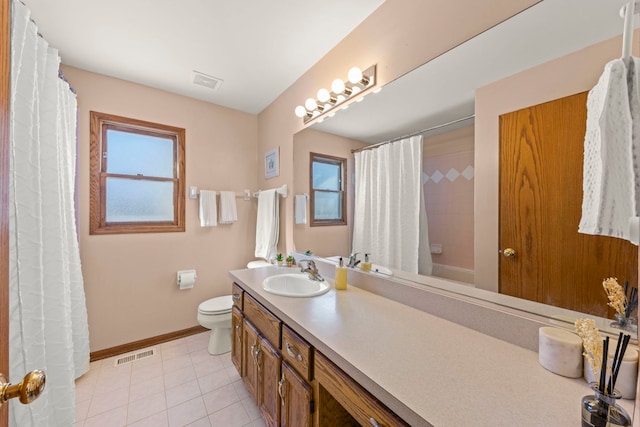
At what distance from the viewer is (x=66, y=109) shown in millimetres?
1669

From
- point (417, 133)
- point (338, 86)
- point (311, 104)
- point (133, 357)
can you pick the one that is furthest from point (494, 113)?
point (133, 357)

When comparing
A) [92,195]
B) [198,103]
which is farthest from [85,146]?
[198,103]

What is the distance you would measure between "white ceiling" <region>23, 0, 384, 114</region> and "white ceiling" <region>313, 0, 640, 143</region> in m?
0.56

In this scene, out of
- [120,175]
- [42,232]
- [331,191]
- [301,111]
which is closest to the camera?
[42,232]

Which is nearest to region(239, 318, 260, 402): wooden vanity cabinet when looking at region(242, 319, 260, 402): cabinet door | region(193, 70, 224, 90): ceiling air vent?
region(242, 319, 260, 402): cabinet door

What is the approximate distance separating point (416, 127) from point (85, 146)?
8.30 feet

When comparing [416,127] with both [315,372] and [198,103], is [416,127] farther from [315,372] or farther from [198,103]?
[198,103]

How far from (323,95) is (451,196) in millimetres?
1132

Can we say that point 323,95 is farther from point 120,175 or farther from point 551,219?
point 120,175

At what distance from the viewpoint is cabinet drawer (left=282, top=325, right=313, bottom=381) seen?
0.95m

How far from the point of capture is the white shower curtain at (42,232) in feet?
3.38

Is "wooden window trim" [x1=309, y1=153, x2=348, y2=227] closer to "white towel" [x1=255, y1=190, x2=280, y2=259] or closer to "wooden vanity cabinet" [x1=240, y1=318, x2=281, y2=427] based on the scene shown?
"white towel" [x1=255, y1=190, x2=280, y2=259]

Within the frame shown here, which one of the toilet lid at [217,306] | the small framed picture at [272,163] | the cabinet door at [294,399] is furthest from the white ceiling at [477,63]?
the toilet lid at [217,306]

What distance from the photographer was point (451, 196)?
1097mm
